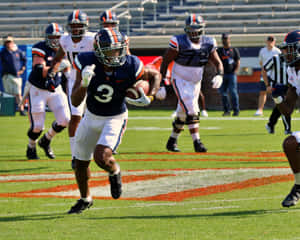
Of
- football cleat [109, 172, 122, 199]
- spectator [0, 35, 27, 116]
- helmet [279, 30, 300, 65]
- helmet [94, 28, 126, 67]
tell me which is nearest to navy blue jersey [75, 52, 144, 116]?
helmet [94, 28, 126, 67]

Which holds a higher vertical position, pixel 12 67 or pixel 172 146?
pixel 172 146

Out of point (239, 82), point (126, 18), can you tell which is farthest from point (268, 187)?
point (126, 18)

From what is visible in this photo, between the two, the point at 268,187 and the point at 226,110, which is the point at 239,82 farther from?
the point at 268,187

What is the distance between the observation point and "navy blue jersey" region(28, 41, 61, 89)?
30.2 ft

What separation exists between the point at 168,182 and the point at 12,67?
11769 millimetres

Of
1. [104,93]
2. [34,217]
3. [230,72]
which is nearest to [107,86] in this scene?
[104,93]

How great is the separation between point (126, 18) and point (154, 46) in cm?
263

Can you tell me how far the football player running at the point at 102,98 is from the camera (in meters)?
5.79

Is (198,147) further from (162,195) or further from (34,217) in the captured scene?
(34,217)

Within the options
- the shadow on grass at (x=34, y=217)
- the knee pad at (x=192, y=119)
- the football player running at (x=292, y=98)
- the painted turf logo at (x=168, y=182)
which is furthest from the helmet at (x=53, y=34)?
the shadow on grass at (x=34, y=217)

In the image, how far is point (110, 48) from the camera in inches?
227

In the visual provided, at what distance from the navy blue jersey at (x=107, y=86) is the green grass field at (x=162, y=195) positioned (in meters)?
0.88

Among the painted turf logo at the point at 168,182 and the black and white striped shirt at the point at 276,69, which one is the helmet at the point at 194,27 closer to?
the black and white striped shirt at the point at 276,69

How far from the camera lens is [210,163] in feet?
29.3
